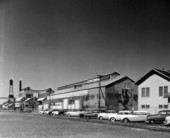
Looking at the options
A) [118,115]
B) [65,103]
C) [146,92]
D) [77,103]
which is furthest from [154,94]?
[65,103]

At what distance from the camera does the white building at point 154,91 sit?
130 feet

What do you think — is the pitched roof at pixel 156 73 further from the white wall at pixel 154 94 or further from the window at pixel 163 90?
the window at pixel 163 90

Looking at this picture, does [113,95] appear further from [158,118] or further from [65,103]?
[158,118]

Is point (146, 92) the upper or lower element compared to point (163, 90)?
lower

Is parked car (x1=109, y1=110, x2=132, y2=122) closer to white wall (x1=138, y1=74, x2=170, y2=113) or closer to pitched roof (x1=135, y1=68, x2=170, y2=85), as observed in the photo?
white wall (x1=138, y1=74, x2=170, y2=113)

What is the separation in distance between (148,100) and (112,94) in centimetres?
1560

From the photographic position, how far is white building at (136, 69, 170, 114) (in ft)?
130

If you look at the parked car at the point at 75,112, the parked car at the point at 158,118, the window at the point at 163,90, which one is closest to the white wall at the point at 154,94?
the window at the point at 163,90

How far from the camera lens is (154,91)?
137 ft

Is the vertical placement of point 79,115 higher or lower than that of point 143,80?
lower

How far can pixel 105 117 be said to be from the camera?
33750 millimetres

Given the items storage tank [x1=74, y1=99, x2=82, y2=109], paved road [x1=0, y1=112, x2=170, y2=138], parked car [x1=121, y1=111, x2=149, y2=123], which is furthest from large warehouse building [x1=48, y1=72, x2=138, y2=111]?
paved road [x1=0, y1=112, x2=170, y2=138]

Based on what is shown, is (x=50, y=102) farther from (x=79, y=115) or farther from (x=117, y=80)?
(x=79, y=115)

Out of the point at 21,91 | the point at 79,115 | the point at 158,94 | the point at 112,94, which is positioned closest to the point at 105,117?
the point at 79,115
